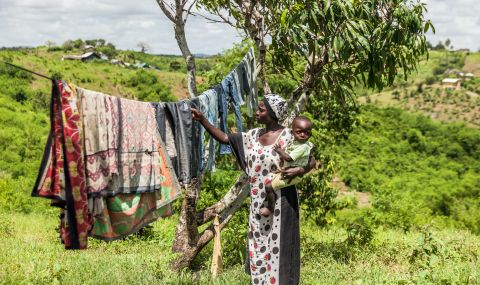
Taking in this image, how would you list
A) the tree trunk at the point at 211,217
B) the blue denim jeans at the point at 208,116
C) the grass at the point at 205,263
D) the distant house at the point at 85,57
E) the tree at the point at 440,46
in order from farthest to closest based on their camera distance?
the tree at the point at 440,46, the distant house at the point at 85,57, the tree trunk at the point at 211,217, the grass at the point at 205,263, the blue denim jeans at the point at 208,116

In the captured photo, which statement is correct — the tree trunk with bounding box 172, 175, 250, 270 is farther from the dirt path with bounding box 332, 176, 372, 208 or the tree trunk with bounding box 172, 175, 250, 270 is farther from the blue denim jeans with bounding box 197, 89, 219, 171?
the dirt path with bounding box 332, 176, 372, 208

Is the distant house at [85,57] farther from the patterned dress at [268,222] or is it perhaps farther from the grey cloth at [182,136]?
the patterned dress at [268,222]

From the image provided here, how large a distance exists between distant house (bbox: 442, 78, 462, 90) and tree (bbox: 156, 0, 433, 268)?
211 feet

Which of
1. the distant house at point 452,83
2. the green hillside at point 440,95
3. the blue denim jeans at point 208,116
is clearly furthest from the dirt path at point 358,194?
the distant house at point 452,83

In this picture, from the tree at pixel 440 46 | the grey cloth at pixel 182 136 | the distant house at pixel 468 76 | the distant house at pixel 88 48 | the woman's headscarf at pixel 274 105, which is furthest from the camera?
the tree at pixel 440 46

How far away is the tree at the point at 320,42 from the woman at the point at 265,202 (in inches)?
42.3

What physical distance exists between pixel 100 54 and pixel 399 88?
39252 mm

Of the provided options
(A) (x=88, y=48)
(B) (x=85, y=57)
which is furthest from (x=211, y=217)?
(A) (x=88, y=48)

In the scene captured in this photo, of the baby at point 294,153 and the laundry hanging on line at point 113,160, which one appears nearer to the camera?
the laundry hanging on line at point 113,160

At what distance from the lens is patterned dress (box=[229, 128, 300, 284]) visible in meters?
3.29

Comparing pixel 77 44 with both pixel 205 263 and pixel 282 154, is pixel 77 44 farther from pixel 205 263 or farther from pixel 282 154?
pixel 282 154

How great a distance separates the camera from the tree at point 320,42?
4.14 meters

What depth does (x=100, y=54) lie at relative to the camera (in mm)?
65062

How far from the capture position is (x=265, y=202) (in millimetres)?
3328
